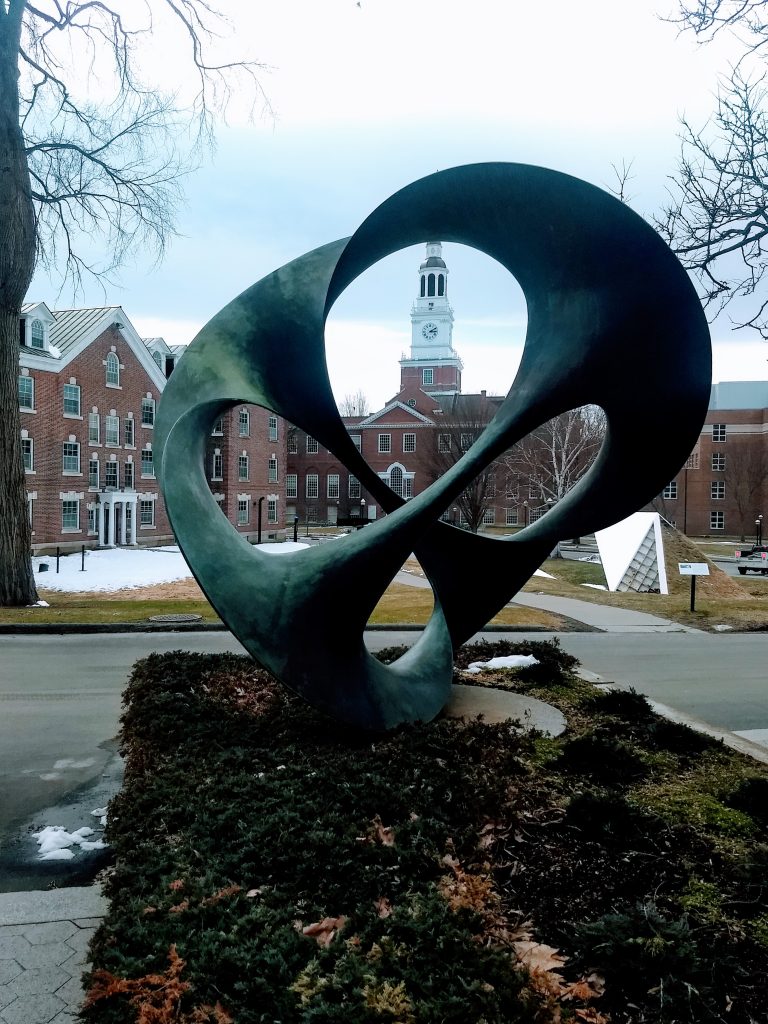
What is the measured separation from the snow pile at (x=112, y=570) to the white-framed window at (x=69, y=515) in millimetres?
1464

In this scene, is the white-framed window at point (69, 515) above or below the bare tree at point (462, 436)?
below

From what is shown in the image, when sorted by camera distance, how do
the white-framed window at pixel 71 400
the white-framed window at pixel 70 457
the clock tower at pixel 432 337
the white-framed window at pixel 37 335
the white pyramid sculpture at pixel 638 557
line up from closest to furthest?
the white pyramid sculpture at pixel 638 557 < the white-framed window at pixel 37 335 < the white-framed window at pixel 70 457 < the white-framed window at pixel 71 400 < the clock tower at pixel 432 337

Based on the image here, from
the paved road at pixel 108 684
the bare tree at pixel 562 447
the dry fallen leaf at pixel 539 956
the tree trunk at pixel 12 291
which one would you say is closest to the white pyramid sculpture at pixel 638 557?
the paved road at pixel 108 684

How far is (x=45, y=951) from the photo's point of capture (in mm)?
4672

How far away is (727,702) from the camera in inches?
456

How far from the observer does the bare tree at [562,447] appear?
146 ft

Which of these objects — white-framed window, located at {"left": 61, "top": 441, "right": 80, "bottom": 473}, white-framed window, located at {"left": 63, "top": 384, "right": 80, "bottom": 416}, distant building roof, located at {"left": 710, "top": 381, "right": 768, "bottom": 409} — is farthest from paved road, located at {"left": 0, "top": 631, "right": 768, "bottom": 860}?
distant building roof, located at {"left": 710, "top": 381, "right": 768, "bottom": 409}

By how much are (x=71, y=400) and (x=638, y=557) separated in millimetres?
25011

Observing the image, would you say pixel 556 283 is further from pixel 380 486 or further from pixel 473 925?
pixel 473 925

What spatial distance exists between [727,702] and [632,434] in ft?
16.7

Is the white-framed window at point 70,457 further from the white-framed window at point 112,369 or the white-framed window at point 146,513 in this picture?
the white-framed window at point 146,513

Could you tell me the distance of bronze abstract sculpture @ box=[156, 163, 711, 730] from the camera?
7.21m

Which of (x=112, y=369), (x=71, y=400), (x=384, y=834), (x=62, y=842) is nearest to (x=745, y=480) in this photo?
(x=112, y=369)

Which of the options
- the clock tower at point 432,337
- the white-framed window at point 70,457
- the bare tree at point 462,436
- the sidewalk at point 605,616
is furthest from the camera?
the clock tower at point 432,337
